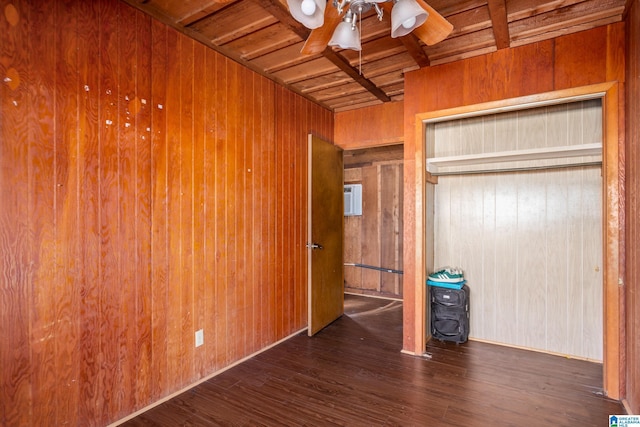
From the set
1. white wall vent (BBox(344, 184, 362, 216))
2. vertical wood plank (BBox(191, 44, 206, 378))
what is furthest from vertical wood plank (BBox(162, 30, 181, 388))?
white wall vent (BBox(344, 184, 362, 216))

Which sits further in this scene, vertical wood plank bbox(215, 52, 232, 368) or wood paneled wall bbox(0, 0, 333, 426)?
vertical wood plank bbox(215, 52, 232, 368)

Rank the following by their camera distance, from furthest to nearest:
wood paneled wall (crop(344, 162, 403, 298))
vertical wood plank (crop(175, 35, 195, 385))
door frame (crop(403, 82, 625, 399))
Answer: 1. wood paneled wall (crop(344, 162, 403, 298))
2. vertical wood plank (crop(175, 35, 195, 385))
3. door frame (crop(403, 82, 625, 399))

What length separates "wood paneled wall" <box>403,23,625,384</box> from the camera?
7.46 ft

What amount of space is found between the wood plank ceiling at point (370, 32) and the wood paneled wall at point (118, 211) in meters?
0.18

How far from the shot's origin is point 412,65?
2.86m

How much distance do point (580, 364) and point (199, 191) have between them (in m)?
Result: 3.41

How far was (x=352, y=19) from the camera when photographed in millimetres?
1631

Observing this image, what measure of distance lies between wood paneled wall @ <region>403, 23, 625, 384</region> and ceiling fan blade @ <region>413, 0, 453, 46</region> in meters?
1.17

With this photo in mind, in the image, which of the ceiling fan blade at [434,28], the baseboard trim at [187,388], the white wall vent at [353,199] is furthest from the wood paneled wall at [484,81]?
the white wall vent at [353,199]

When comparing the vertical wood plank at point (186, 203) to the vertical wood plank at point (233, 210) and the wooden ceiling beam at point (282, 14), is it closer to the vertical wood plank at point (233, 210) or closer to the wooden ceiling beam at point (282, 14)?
the vertical wood plank at point (233, 210)

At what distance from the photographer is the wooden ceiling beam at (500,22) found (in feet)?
6.53

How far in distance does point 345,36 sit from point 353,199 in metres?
3.77

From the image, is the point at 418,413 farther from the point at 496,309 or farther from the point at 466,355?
the point at 496,309

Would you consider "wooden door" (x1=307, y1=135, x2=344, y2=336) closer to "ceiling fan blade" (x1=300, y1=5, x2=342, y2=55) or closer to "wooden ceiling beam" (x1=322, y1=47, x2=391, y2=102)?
"wooden ceiling beam" (x1=322, y1=47, x2=391, y2=102)
